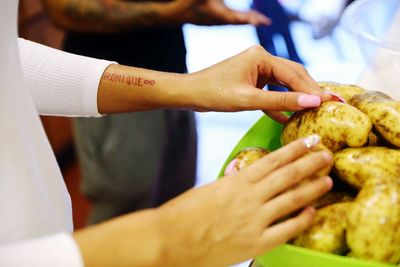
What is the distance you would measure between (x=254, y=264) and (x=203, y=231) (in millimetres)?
243

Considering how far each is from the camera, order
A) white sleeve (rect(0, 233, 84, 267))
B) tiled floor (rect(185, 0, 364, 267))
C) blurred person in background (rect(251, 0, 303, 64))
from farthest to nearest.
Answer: tiled floor (rect(185, 0, 364, 267))
blurred person in background (rect(251, 0, 303, 64))
white sleeve (rect(0, 233, 84, 267))

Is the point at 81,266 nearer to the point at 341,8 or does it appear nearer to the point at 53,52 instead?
the point at 53,52

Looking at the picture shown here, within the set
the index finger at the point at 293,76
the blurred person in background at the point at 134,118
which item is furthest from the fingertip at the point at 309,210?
the blurred person in background at the point at 134,118

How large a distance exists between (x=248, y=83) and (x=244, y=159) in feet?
0.47

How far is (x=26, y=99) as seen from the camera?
716 millimetres

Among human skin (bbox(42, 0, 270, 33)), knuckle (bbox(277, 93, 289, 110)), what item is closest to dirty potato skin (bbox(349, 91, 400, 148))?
knuckle (bbox(277, 93, 289, 110))

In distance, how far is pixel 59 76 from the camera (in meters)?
0.94

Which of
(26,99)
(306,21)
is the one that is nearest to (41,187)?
(26,99)

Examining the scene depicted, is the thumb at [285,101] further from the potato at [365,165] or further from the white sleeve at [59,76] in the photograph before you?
the white sleeve at [59,76]

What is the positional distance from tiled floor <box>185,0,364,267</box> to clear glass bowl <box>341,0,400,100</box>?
83cm

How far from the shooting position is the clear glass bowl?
1.08 metres

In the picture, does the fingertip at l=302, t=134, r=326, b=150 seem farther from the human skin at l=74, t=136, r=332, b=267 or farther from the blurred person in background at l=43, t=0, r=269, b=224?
the blurred person in background at l=43, t=0, r=269, b=224

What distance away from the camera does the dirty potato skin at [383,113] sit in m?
0.75

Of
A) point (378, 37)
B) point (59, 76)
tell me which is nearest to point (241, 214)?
point (59, 76)
